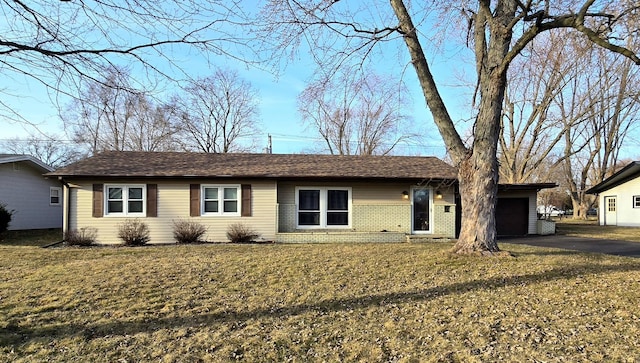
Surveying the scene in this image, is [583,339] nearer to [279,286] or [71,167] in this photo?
[279,286]

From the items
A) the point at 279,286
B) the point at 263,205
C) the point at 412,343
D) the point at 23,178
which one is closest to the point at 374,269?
the point at 279,286

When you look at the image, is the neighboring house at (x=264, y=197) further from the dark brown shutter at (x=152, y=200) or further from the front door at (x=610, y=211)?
the front door at (x=610, y=211)

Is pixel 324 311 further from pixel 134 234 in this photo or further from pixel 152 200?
pixel 152 200

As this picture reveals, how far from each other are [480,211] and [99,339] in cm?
799

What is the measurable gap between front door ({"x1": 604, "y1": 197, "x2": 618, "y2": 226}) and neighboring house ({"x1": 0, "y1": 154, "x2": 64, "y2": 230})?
33309 millimetres

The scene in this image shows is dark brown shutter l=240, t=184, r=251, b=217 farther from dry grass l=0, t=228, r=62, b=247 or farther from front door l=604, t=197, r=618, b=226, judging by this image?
front door l=604, t=197, r=618, b=226

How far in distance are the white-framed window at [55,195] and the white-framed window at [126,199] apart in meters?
8.86

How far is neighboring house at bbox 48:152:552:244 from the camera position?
14586mm

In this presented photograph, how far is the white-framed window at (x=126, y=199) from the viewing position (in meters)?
14.7

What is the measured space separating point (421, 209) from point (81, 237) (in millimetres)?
12587

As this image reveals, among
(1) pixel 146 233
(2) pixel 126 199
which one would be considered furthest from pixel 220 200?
(2) pixel 126 199

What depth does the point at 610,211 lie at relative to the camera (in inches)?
1043

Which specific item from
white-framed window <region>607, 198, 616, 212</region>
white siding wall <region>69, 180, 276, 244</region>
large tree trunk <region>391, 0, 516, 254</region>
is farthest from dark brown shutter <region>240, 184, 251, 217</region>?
white-framed window <region>607, 198, 616, 212</region>

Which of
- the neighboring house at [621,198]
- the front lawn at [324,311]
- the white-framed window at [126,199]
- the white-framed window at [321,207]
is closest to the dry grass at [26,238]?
the white-framed window at [126,199]
